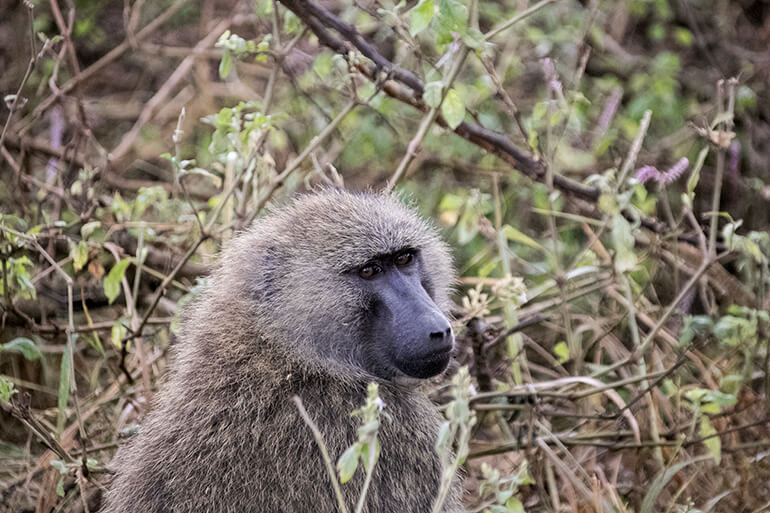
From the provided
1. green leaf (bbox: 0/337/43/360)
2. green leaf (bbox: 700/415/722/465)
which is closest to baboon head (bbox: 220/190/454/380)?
green leaf (bbox: 0/337/43/360)

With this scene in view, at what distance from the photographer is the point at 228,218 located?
3.33 metres

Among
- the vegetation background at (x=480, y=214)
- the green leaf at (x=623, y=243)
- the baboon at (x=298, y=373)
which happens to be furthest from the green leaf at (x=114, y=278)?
the green leaf at (x=623, y=243)

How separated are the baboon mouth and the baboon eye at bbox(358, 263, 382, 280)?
283 mm

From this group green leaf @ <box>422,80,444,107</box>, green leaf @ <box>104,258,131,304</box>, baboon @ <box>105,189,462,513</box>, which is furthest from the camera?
green leaf @ <box>104,258,131,304</box>

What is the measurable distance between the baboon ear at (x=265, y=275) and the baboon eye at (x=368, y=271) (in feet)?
0.74

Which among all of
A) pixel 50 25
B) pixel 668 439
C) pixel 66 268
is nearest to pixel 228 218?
pixel 66 268

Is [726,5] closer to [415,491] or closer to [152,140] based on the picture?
[152,140]

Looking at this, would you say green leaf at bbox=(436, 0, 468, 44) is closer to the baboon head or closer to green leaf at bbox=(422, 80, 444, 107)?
green leaf at bbox=(422, 80, 444, 107)

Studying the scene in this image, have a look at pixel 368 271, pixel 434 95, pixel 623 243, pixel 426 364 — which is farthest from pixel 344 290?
pixel 623 243

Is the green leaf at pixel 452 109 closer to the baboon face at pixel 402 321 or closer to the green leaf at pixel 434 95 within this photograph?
the green leaf at pixel 434 95

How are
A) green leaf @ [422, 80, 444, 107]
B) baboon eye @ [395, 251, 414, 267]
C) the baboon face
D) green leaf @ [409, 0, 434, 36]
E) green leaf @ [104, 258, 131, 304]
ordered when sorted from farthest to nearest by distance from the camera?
1. green leaf @ [104, 258, 131, 304]
2. green leaf @ [422, 80, 444, 107]
3. baboon eye @ [395, 251, 414, 267]
4. green leaf @ [409, 0, 434, 36]
5. the baboon face

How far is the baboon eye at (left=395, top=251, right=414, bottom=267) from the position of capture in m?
2.47

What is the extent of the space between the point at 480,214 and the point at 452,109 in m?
0.68

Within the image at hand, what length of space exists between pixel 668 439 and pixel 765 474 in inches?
12.7
